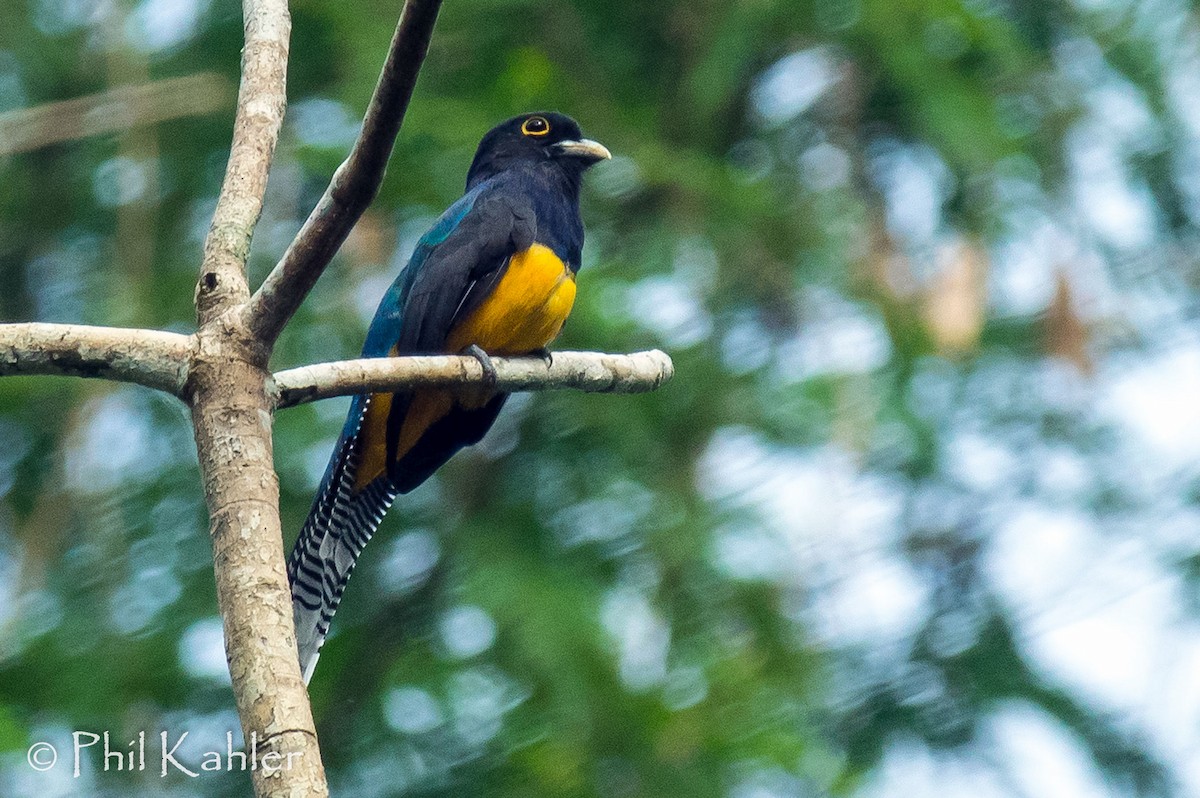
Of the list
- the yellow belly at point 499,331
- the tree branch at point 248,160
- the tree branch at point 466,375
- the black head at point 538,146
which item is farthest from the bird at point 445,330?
the tree branch at point 248,160

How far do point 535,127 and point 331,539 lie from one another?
1820mm

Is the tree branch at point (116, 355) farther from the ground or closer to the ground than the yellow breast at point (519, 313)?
closer to the ground

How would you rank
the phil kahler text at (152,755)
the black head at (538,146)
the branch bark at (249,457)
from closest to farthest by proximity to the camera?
the branch bark at (249,457) → the phil kahler text at (152,755) → the black head at (538,146)

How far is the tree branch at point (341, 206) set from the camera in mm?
2641

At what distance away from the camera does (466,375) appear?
3.30 m

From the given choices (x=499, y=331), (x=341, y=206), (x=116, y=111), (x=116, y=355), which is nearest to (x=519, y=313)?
(x=499, y=331)

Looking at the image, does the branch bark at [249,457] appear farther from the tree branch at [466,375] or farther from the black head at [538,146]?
the black head at [538,146]

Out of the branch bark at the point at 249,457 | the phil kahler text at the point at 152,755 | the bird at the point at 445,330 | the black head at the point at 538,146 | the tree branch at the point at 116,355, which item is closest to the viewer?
the branch bark at the point at 249,457

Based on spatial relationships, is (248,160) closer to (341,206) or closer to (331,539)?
(341,206)

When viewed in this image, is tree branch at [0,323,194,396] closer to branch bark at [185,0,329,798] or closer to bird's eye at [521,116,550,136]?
branch bark at [185,0,329,798]

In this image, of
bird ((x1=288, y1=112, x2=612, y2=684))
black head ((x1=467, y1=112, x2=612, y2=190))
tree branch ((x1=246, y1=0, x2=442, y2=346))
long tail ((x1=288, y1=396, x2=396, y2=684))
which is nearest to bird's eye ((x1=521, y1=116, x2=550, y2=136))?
black head ((x1=467, y1=112, x2=612, y2=190))

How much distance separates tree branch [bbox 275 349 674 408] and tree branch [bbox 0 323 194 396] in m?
0.19

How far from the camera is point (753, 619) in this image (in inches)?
241

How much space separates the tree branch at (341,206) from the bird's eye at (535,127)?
8.28 ft
